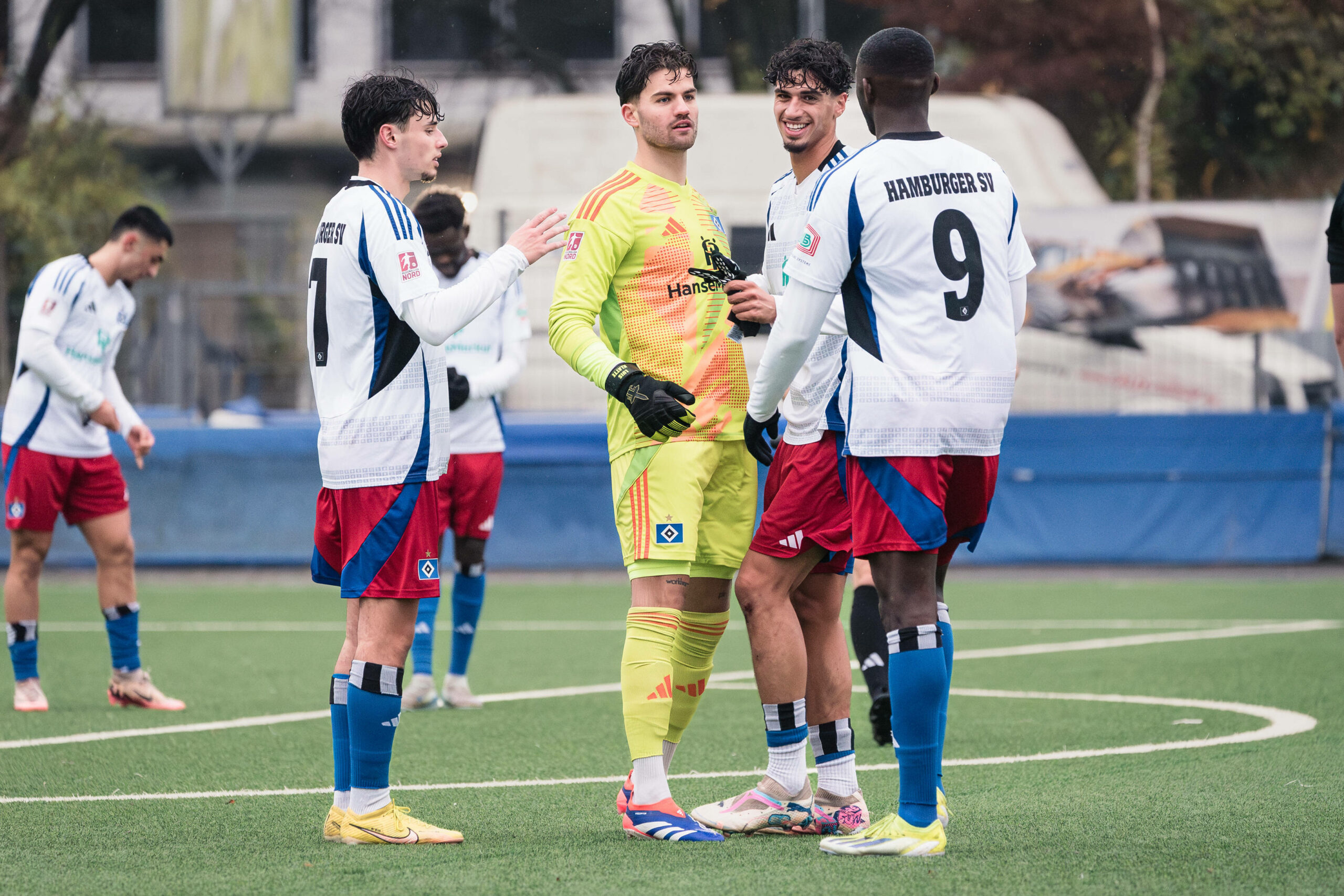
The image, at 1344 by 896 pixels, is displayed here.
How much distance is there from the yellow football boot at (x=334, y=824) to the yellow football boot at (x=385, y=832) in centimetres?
3

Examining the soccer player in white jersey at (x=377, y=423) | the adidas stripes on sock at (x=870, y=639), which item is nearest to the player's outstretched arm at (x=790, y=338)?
the soccer player in white jersey at (x=377, y=423)

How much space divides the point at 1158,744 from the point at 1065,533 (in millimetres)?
7856

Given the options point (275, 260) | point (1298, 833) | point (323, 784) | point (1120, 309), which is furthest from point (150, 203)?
point (1298, 833)

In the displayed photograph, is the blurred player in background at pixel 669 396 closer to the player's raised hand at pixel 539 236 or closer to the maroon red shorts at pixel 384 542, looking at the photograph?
the player's raised hand at pixel 539 236

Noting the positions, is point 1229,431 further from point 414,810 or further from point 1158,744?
point 414,810

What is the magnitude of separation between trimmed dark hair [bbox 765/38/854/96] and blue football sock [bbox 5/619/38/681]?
470 centimetres

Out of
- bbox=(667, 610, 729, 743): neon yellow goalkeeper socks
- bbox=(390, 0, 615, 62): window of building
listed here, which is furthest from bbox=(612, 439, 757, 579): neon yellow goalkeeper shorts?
bbox=(390, 0, 615, 62): window of building

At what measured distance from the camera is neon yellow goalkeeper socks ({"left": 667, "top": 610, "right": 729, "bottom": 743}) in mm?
5113

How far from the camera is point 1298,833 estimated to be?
14.8 ft

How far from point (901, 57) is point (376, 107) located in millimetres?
1538

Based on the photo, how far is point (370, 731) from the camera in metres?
4.66

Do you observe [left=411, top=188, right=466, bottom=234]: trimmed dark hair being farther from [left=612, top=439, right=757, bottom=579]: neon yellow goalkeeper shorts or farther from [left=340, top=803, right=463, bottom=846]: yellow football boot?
[left=340, top=803, right=463, bottom=846]: yellow football boot

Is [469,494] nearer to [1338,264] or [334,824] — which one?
[334,824]

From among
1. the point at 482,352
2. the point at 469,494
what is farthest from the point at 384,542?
the point at 482,352
